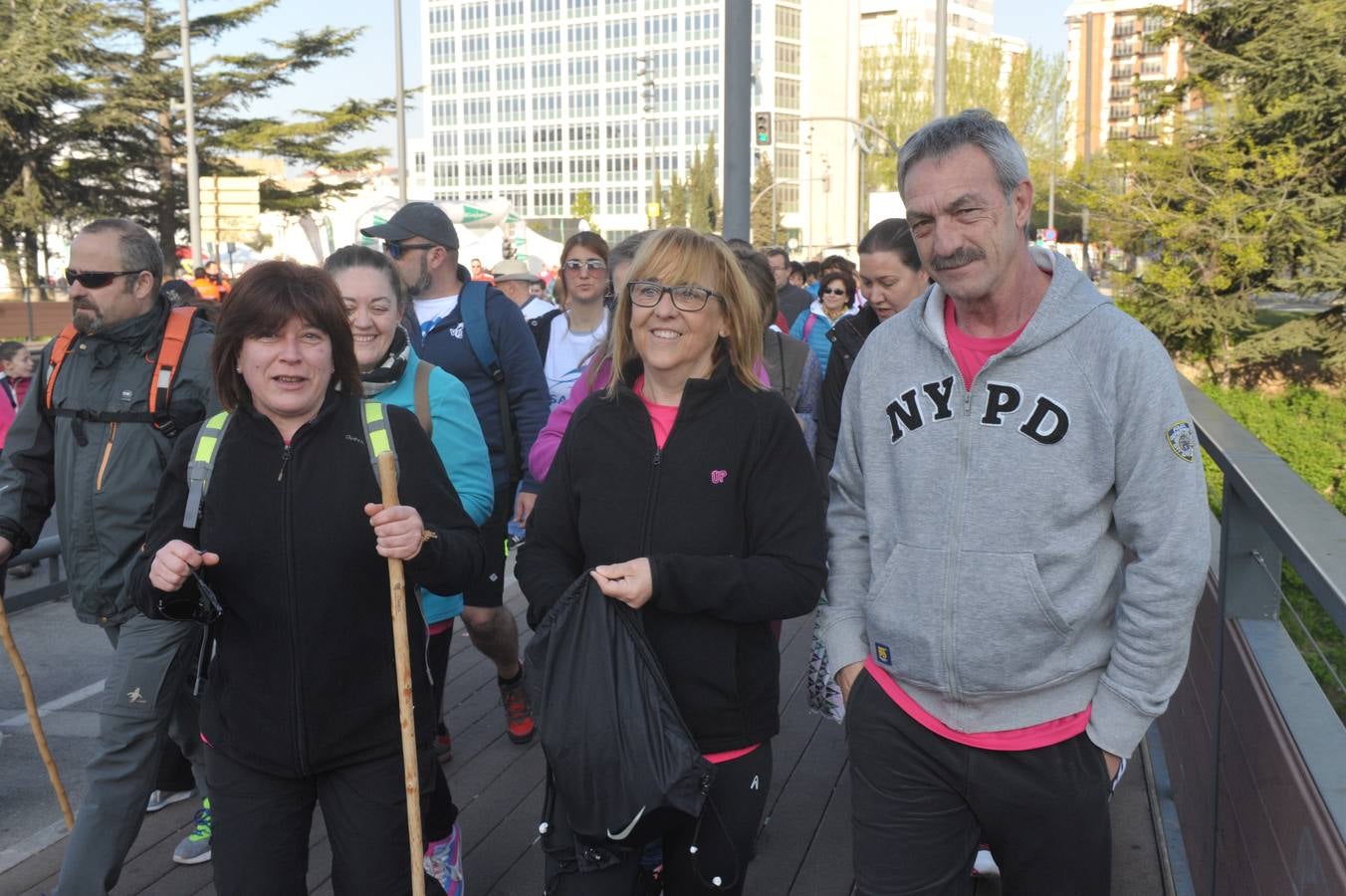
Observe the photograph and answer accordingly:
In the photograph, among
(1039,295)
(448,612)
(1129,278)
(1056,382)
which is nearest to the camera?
(1056,382)

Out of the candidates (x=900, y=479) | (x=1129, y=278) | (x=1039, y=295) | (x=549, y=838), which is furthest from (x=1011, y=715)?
(x=1129, y=278)

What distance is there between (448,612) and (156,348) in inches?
Answer: 52.6

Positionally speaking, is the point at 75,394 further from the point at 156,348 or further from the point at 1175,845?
the point at 1175,845

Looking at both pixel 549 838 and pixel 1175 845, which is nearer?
pixel 549 838

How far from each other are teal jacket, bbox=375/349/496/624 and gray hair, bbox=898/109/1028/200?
6.12ft

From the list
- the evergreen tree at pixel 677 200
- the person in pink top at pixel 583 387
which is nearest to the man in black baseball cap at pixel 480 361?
the person in pink top at pixel 583 387

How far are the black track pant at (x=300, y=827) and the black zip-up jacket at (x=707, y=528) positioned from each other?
595mm

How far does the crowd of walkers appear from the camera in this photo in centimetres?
250

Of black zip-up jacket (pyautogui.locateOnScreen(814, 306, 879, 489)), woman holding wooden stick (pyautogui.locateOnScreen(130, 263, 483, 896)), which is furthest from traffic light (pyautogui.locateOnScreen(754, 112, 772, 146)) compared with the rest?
woman holding wooden stick (pyautogui.locateOnScreen(130, 263, 483, 896))

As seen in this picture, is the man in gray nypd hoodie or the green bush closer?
the man in gray nypd hoodie

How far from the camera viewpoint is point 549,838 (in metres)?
2.89

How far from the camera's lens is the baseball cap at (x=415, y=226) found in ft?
18.0

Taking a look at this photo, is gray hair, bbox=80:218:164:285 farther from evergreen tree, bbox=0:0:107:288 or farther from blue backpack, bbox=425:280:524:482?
evergreen tree, bbox=0:0:107:288

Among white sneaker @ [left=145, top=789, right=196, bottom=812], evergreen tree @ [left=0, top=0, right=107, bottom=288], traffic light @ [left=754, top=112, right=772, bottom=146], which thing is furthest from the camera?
evergreen tree @ [left=0, top=0, right=107, bottom=288]
